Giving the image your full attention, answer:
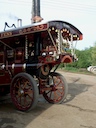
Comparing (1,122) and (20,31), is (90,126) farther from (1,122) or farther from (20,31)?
(20,31)

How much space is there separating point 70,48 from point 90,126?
2663 mm

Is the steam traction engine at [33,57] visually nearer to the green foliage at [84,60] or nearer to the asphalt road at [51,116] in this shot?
the asphalt road at [51,116]

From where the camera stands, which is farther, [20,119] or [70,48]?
[70,48]

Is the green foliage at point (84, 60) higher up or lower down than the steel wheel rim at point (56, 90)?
higher up

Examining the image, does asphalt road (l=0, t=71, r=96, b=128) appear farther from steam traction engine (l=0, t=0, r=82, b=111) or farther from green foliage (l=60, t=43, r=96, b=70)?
green foliage (l=60, t=43, r=96, b=70)

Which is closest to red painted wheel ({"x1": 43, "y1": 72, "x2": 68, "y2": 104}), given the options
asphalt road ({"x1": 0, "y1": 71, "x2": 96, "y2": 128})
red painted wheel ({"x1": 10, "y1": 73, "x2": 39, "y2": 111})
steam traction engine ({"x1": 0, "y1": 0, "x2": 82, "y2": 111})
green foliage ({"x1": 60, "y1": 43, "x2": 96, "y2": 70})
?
steam traction engine ({"x1": 0, "y1": 0, "x2": 82, "y2": 111})

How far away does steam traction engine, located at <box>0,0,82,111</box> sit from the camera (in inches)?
237

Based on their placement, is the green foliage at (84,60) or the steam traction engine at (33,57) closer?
the steam traction engine at (33,57)

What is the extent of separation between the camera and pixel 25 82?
6105mm

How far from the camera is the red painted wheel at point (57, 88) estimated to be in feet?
22.9

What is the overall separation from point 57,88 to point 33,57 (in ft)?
4.60

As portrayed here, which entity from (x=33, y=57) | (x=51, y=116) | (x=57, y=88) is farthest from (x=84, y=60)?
(x=51, y=116)

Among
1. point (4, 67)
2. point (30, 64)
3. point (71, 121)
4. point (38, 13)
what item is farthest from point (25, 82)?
point (38, 13)

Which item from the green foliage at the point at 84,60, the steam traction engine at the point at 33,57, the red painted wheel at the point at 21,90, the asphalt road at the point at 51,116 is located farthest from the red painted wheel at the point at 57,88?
the green foliage at the point at 84,60
